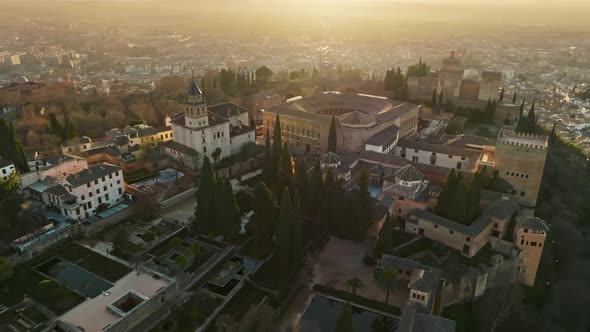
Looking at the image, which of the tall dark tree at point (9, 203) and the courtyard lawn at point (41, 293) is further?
the tall dark tree at point (9, 203)

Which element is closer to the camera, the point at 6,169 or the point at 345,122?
the point at 6,169

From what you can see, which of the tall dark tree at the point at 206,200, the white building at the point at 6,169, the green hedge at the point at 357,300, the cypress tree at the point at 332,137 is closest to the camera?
the green hedge at the point at 357,300

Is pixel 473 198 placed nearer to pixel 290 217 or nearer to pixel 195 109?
pixel 290 217

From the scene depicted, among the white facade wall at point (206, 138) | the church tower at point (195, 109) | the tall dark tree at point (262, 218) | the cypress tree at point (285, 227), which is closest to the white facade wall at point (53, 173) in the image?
the white facade wall at point (206, 138)

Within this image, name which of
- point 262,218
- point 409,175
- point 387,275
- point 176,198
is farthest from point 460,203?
point 176,198

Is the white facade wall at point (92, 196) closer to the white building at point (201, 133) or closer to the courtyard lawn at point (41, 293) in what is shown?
the courtyard lawn at point (41, 293)

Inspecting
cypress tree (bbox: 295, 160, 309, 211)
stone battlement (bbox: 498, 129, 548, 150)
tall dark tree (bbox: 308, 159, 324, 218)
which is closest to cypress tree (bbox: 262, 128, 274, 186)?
cypress tree (bbox: 295, 160, 309, 211)

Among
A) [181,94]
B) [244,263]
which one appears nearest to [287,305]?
[244,263]
